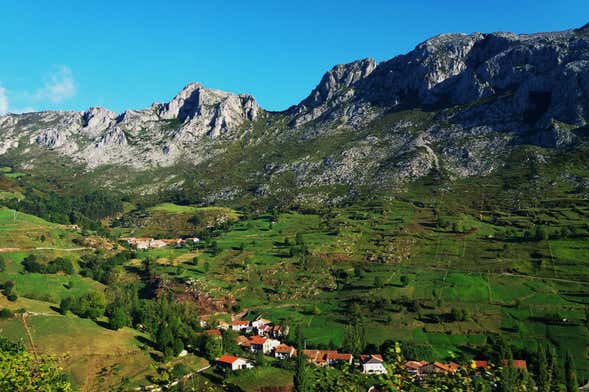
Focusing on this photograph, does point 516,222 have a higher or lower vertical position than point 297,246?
higher

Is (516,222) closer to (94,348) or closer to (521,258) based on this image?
(521,258)

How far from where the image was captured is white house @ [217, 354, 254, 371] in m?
111

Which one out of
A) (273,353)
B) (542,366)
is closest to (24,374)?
(542,366)

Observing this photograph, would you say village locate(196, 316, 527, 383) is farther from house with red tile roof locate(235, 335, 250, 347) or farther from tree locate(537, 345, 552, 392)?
tree locate(537, 345, 552, 392)

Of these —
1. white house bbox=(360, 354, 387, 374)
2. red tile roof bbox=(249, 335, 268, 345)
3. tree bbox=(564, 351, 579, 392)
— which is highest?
tree bbox=(564, 351, 579, 392)

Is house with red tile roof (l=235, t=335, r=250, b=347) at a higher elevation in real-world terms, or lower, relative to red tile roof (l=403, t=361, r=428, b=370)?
lower

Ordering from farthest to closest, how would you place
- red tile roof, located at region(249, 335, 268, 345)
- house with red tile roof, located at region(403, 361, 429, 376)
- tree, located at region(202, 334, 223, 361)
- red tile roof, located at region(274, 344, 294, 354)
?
red tile roof, located at region(249, 335, 268, 345)
red tile roof, located at region(274, 344, 294, 354)
tree, located at region(202, 334, 223, 361)
house with red tile roof, located at region(403, 361, 429, 376)

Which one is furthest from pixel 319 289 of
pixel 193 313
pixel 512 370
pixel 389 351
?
pixel 389 351

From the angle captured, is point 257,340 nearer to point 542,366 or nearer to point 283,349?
point 283,349

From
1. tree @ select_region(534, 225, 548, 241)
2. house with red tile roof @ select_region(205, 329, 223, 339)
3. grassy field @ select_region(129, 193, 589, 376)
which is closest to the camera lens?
grassy field @ select_region(129, 193, 589, 376)

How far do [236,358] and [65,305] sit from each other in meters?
47.8

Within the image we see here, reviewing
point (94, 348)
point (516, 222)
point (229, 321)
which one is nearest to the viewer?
point (94, 348)

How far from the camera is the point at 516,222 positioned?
192m

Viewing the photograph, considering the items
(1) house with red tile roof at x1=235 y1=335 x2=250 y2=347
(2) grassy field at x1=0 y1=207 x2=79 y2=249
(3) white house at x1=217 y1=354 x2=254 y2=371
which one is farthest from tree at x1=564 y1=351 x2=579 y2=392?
(2) grassy field at x1=0 y1=207 x2=79 y2=249
